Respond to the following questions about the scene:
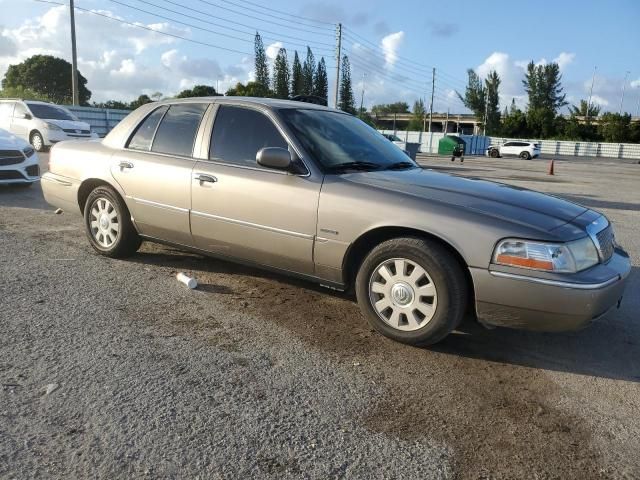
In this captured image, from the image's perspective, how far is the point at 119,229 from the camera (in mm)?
5148

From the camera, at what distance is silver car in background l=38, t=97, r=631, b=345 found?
10.8 ft

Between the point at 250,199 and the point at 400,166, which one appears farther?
the point at 400,166

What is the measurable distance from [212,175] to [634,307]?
3.65 meters

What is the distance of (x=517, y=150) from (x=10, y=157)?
43911 millimetres

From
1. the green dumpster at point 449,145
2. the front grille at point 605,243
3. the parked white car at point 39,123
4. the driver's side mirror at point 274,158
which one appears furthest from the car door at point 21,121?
the green dumpster at point 449,145

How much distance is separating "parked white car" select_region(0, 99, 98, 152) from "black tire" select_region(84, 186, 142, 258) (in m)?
12.5

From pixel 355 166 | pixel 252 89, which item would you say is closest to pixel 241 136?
pixel 355 166

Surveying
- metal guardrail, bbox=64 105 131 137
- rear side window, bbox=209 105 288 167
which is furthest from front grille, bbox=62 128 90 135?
rear side window, bbox=209 105 288 167

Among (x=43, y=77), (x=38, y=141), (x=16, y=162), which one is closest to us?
(x=16, y=162)

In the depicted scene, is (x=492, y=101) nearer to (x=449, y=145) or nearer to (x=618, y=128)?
(x=618, y=128)

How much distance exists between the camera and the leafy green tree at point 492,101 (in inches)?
3487

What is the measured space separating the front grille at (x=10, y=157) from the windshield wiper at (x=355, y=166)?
7267 millimetres

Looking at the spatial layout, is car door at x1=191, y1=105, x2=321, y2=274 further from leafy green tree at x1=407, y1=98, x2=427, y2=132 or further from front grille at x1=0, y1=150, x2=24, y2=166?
leafy green tree at x1=407, y1=98, x2=427, y2=132

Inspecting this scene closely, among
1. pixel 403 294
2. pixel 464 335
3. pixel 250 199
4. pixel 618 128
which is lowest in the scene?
pixel 464 335
